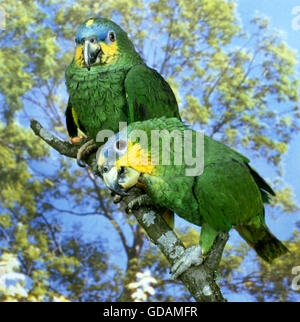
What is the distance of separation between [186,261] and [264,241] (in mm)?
370

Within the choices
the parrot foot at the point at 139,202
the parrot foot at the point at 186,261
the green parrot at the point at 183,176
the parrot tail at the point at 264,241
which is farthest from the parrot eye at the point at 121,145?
the parrot tail at the point at 264,241

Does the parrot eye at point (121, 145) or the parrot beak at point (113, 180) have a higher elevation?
the parrot eye at point (121, 145)

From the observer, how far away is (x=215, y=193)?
1.25 m

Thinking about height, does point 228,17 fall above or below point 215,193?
above

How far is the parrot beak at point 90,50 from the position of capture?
1.42 metres

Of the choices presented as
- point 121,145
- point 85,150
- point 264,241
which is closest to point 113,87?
point 85,150

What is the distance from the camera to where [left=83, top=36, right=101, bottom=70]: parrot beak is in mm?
1416

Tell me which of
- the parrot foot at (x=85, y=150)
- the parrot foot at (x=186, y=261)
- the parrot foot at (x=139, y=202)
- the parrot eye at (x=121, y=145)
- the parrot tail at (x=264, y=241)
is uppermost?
the parrot foot at (x=85, y=150)

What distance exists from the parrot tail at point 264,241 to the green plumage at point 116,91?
567 mm

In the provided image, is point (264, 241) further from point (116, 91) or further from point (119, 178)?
point (116, 91)

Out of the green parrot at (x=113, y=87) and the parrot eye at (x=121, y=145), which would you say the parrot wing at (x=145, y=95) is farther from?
the parrot eye at (x=121, y=145)
